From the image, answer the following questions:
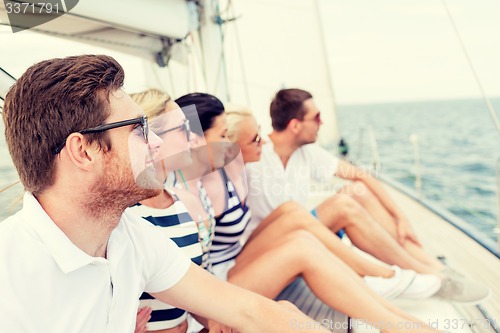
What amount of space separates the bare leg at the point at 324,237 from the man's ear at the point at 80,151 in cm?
90

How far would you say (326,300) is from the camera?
1.33 meters

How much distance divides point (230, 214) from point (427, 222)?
1641mm

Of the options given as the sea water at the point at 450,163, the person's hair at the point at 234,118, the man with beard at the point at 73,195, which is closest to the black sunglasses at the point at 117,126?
the man with beard at the point at 73,195

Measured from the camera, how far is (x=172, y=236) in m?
1.18

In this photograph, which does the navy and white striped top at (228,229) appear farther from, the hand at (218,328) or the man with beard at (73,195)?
the man with beard at (73,195)

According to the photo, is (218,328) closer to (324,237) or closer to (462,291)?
(324,237)

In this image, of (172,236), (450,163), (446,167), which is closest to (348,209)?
(172,236)

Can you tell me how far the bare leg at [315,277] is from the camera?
127 centimetres

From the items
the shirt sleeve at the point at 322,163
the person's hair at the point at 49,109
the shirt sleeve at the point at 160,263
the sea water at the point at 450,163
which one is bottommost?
the sea water at the point at 450,163

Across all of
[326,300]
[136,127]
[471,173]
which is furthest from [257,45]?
[471,173]

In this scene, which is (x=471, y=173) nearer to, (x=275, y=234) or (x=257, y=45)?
(x=257, y=45)

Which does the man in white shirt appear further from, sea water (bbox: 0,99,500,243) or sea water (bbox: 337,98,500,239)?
sea water (bbox: 337,98,500,239)

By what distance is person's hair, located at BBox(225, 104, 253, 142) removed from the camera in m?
1.83

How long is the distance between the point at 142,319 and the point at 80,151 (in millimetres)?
466
